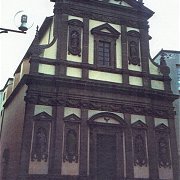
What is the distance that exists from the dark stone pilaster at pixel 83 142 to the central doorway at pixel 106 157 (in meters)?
0.81

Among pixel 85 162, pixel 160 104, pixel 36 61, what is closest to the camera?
pixel 85 162

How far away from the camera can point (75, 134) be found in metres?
15.6

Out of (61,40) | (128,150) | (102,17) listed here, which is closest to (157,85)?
(128,150)

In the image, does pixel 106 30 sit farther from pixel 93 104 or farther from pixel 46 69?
pixel 93 104

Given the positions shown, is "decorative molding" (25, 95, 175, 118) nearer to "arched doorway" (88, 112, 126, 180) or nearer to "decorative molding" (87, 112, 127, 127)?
"decorative molding" (87, 112, 127, 127)

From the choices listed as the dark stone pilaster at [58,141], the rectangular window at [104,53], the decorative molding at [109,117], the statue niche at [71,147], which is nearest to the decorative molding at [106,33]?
the rectangular window at [104,53]

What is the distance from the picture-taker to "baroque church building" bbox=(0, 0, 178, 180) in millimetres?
15016

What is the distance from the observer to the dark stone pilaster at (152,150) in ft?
52.7

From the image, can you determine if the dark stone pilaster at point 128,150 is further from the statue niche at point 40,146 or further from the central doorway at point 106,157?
the statue niche at point 40,146

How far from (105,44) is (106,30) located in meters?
0.85

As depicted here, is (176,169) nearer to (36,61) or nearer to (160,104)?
(160,104)

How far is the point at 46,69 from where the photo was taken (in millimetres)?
16469

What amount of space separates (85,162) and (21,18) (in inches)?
310

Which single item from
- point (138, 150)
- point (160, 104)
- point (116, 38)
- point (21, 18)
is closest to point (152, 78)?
point (160, 104)
